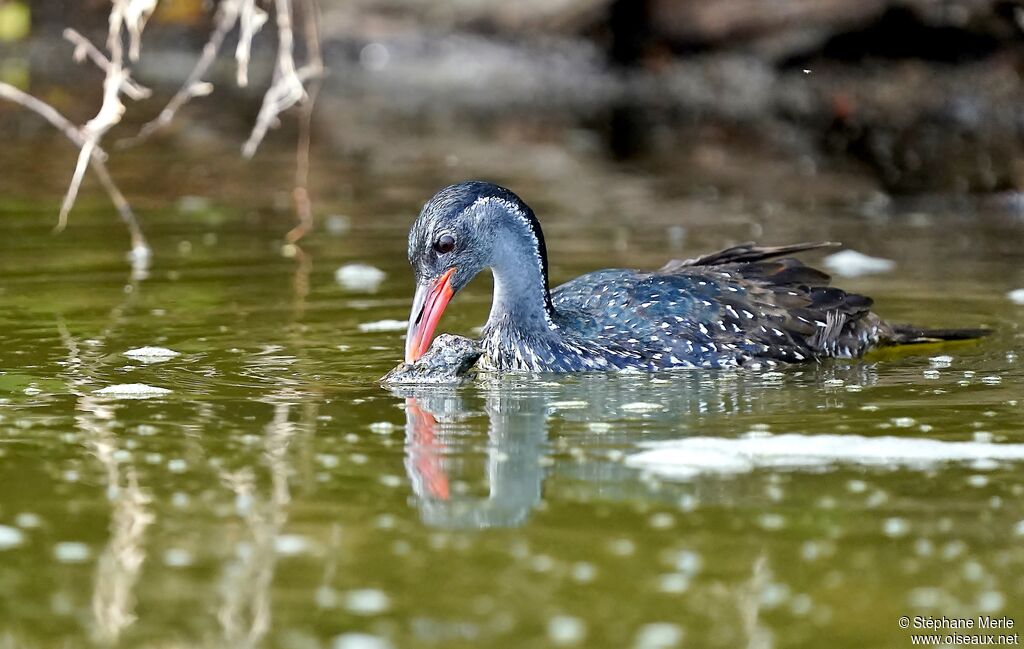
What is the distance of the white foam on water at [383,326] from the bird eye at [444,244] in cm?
94

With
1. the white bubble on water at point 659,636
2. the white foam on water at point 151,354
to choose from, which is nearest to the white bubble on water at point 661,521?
the white bubble on water at point 659,636

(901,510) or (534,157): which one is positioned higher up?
(534,157)

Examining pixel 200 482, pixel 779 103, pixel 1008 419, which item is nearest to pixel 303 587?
pixel 200 482

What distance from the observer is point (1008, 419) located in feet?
20.2

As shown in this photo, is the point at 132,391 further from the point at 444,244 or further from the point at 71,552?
the point at 71,552

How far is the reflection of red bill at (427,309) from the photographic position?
7.06 meters

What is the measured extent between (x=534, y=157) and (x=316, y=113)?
434 cm

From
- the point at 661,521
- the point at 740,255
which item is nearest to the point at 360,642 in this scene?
the point at 661,521

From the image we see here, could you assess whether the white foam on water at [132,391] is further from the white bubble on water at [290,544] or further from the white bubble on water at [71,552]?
the white bubble on water at [290,544]

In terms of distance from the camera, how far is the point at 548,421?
6320mm

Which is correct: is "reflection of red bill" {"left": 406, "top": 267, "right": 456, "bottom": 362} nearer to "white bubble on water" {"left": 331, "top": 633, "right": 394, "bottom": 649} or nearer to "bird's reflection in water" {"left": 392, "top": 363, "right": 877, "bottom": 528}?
"bird's reflection in water" {"left": 392, "top": 363, "right": 877, "bottom": 528}

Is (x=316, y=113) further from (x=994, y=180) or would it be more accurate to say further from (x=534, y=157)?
(x=994, y=180)

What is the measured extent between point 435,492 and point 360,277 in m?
4.37

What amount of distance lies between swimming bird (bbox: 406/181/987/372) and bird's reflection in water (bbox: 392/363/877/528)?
0.45 feet
